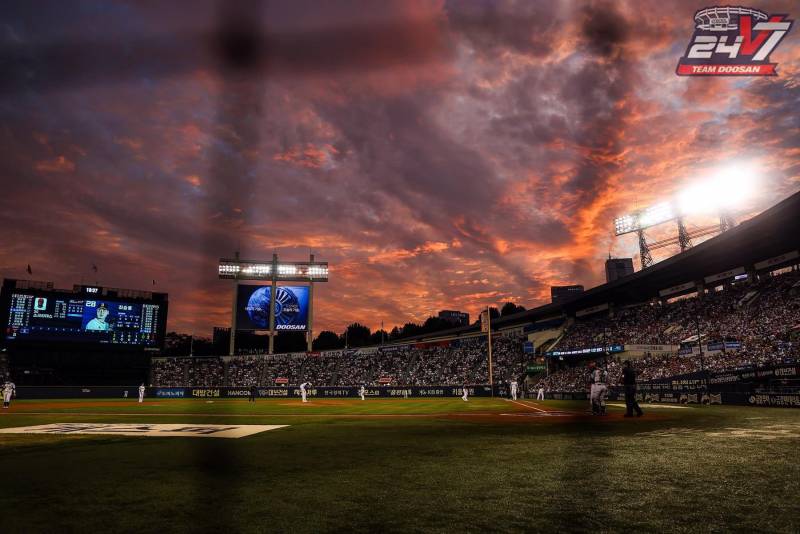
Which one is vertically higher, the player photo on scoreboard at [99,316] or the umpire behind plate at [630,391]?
the player photo on scoreboard at [99,316]

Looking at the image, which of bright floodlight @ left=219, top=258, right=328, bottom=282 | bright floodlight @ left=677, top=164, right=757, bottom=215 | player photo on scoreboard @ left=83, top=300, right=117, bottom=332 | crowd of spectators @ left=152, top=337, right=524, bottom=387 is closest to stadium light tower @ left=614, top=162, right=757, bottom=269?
bright floodlight @ left=677, top=164, right=757, bottom=215

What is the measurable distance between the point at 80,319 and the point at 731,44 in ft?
228

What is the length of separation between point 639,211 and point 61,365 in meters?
81.2

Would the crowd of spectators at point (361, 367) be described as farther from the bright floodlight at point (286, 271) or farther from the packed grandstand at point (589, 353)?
the bright floodlight at point (286, 271)

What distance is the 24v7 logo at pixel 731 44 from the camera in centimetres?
2353

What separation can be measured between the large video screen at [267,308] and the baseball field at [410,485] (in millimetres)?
61160

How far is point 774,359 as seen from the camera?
29469mm

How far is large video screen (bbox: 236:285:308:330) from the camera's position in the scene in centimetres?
6912

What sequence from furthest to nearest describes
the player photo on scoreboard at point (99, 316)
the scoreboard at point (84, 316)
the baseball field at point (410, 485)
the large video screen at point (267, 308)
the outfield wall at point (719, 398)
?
the large video screen at point (267, 308)
the player photo on scoreboard at point (99, 316)
the scoreboard at point (84, 316)
the outfield wall at point (719, 398)
the baseball field at point (410, 485)

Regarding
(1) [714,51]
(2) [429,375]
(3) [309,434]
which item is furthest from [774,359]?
(2) [429,375]

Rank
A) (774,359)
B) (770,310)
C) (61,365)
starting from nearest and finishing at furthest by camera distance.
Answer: (774,359) < (770,310) < (61,365)

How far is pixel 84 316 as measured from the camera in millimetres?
57750

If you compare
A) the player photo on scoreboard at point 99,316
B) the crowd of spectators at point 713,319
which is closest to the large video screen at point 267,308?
the player photo on scoreboard at point 99,316

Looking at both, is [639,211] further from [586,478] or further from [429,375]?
[586,478]
